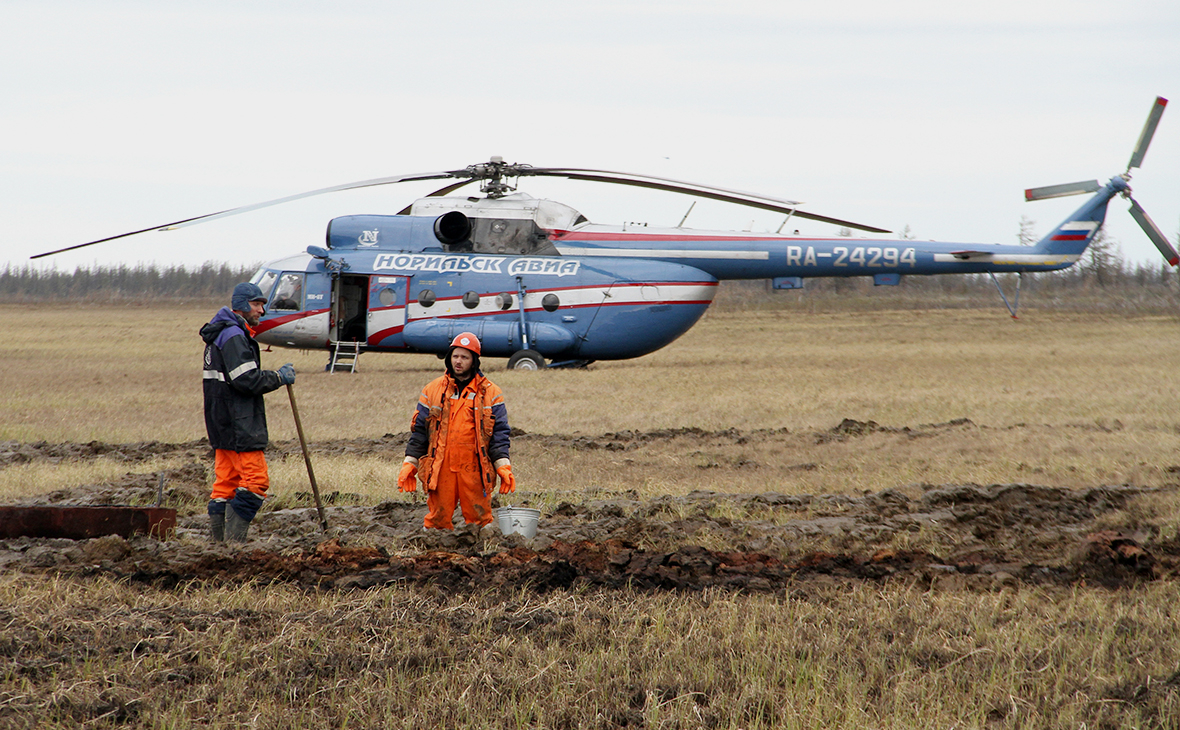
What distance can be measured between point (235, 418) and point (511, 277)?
43.1 feet

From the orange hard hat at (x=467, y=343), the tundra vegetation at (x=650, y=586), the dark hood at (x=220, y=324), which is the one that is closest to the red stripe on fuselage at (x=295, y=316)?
the tundra vegetation at (x=650, y=586)

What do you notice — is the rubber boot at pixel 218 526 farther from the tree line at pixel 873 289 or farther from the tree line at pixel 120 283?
the tree line at pixel 120 283

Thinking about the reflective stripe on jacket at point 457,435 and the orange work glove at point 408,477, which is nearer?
the orange work glove at point 408,477

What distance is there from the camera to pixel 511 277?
65.0 ft

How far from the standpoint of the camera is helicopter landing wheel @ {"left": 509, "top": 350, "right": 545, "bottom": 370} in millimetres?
19781

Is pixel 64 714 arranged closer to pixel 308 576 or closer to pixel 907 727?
pixel 308 576

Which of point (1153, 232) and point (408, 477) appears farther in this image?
point (1153, 232)

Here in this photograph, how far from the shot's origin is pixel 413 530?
7.45 m

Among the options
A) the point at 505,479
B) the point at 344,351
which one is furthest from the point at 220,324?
the point at 344,351

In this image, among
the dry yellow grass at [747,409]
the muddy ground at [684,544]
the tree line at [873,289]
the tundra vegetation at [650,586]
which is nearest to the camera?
the tundra vegetation at [650,586]

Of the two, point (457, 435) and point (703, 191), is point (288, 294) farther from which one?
point (457, 435)

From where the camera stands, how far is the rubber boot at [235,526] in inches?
276

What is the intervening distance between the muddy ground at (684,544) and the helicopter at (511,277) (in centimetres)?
1062

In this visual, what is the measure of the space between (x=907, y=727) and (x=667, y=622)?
4.68 feet
